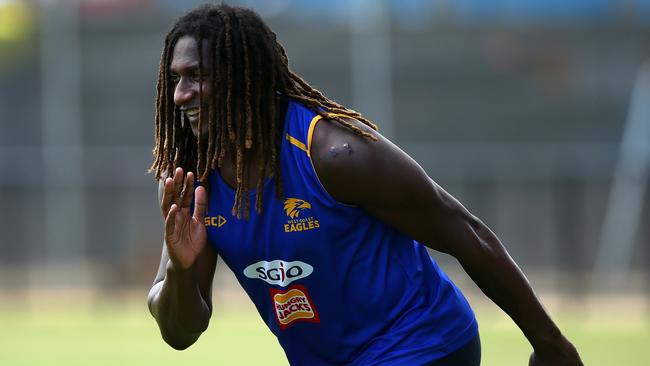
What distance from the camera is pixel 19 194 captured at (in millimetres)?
19766

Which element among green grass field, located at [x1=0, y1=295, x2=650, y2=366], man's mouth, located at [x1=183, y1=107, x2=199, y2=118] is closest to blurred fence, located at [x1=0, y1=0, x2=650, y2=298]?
green grass field, located at [x1=0, y1=295, x2=650, y2=366]

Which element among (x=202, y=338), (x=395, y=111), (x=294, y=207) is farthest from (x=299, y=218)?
(x=395, y=111)

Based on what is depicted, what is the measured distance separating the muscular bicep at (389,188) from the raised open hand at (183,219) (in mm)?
447

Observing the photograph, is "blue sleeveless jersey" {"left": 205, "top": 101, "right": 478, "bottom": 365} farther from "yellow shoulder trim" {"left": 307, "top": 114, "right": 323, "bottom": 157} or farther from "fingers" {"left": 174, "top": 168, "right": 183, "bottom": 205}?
"fingers" {"left": 174, "top": 168, "right": 183, "bottom": 205}

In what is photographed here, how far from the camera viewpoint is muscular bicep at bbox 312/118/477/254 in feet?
13.1

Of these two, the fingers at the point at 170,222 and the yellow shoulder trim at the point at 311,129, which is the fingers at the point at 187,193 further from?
the yellow shoulder trim at the point at 311,129

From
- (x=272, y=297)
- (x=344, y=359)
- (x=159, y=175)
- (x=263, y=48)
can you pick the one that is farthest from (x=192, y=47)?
(x=344, y=359)

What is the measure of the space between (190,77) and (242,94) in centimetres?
19

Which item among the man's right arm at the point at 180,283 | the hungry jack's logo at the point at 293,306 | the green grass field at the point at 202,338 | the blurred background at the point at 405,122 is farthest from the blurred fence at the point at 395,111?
the hungry jack's logo at the point at 293,306

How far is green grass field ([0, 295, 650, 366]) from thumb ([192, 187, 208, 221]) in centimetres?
675

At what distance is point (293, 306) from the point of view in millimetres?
4281

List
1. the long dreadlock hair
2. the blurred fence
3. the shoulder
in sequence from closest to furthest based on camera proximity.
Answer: the shoulder
the long dreadlock hair
the blurred fence

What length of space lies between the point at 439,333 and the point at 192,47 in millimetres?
1345

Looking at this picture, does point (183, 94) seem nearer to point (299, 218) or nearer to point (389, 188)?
Answer: point (299, 218)
